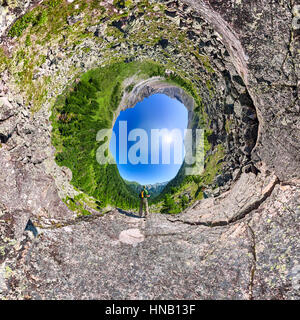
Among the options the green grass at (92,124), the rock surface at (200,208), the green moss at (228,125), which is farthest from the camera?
the green grass at (92,124)

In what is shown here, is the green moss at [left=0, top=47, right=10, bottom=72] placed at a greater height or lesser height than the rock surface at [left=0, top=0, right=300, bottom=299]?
greater

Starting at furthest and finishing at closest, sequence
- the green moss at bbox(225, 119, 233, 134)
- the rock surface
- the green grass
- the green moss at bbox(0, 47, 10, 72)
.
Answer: the green grass → the green moss at bbox(225, 119, 233, 134) → the green moss at bbox(0, 47, 10, 72) → the rock surface

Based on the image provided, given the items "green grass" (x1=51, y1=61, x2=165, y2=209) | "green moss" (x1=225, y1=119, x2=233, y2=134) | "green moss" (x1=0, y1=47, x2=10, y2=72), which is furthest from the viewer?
"green grass" (x1=51, y1=61, x2=165, y2=209)

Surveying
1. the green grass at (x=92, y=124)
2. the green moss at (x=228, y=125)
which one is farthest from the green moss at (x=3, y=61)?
the green moss at (x=228, y=125)

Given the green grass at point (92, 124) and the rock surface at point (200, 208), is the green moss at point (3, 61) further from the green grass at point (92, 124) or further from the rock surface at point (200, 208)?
the green grass at point (92, 124)

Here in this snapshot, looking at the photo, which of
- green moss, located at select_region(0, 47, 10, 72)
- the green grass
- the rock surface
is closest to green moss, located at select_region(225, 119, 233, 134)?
the rock surface

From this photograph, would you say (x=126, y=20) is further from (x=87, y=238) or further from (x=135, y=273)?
(x=135, y=273)

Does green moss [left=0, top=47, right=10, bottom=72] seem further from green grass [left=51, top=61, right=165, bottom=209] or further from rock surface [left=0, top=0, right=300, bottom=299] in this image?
green grass [left=51, top=61, right=165, bottom=209]

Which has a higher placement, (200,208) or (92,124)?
(92,124)

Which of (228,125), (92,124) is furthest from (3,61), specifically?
(228,125)

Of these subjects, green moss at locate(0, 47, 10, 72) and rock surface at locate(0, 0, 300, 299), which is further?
green moss at locate(0, 47, 10, 72)

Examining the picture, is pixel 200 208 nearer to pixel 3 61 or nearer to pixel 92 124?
pixel 92 124
